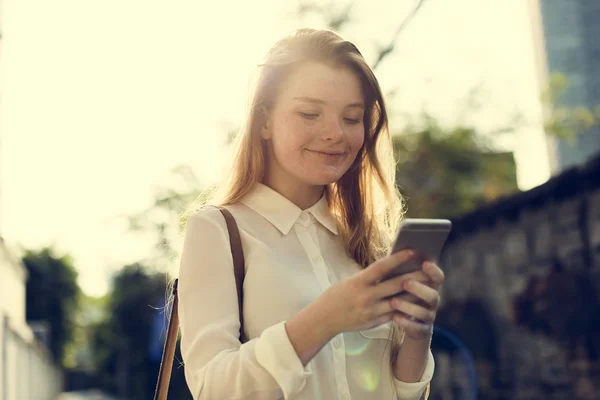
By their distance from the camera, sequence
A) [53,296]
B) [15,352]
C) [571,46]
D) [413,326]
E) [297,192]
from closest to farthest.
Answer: [413,326] < [297,192] < [15,352] < [53,296] < [571,46]

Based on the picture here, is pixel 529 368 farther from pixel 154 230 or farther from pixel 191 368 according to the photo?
→ pixel 154 230

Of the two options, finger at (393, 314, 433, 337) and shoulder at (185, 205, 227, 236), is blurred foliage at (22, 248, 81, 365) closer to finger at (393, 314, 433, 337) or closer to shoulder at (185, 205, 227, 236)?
shoulder at (185, 205, 227, 236)

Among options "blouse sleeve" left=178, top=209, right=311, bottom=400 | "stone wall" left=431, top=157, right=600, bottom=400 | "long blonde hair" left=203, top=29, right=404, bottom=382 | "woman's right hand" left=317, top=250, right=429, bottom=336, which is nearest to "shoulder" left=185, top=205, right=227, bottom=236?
"blouse sleeve" left=178, top=209, right=311, bottom=400

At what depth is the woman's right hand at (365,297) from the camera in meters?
1.68

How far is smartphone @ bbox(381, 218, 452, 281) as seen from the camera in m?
1.68

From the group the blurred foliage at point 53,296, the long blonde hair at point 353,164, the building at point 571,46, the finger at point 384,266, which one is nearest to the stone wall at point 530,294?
the long blonde hair at point 353,164

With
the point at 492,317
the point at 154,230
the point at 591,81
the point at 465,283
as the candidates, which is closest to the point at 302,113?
the point at 492,317

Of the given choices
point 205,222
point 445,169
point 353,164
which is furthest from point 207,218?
point 445,169

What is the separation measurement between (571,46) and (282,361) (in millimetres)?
83277

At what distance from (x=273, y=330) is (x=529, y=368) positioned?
753 centimetres

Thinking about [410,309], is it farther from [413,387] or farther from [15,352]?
[15,352]

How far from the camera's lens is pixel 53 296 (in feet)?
169

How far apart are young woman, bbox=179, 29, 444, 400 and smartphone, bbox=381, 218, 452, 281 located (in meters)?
0.02

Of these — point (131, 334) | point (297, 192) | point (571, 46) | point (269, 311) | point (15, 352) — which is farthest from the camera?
point (571, 46)
